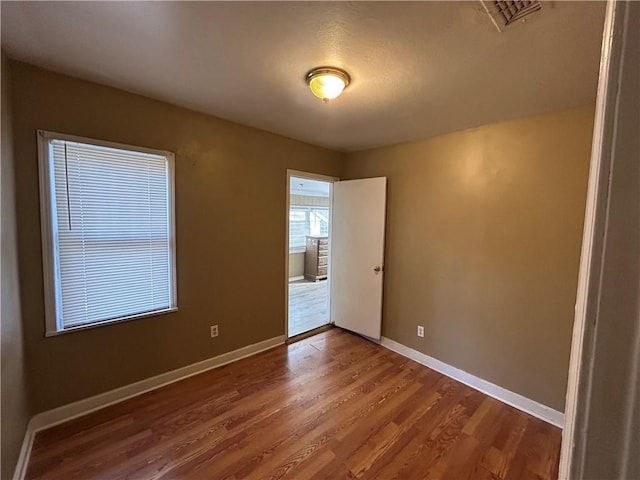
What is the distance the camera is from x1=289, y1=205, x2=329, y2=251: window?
7.00 metres

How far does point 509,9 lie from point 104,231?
2693 millimetres

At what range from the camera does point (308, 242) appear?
6.96 metres

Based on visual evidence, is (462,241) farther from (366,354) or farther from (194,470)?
(194,470)

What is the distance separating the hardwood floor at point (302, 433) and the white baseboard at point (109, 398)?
53 mm

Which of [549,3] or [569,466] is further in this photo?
[549,3]

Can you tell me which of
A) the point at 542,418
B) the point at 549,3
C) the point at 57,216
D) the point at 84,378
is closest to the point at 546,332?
the point at 542,418

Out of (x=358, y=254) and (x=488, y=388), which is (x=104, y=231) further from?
(x=488, y=388)

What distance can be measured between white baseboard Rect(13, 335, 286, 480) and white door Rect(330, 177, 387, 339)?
1274 millimetres

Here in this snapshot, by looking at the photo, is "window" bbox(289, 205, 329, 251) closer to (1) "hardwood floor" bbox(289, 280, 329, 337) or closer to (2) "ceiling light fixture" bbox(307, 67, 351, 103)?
(1) "hardwood floor" bbox(289, 280, 329, 337)

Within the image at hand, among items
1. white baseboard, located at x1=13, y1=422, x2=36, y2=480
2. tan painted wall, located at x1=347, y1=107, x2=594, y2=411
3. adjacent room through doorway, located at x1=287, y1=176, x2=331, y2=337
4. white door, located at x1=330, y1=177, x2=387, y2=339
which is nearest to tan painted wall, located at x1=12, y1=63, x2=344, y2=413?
white baseboard, located at x1=13, y1=422, x2=36, y2=480

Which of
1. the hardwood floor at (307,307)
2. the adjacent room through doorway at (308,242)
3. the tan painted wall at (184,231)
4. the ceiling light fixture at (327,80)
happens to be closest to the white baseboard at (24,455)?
the tan painted wall at (184,231)

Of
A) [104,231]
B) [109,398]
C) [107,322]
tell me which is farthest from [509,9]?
[109,398]

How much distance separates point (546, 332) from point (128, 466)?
3004 mm

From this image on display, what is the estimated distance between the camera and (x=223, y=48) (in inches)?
60.4
